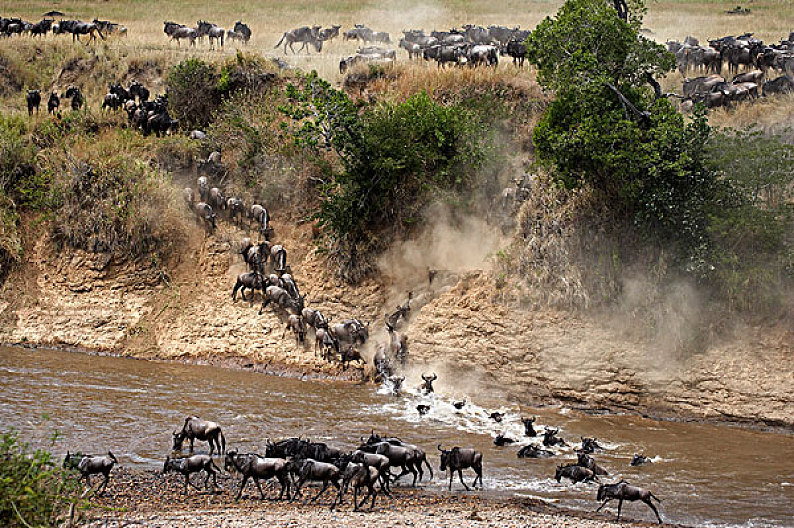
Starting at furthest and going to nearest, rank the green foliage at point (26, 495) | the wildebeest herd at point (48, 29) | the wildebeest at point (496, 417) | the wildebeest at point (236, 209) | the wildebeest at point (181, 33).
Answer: the wildebeest at point (181, 33), the wildebeest herd at point (48, 29), the wildebeest at point (236, 209), the wildebeest at point (496, 417), the green foliage at point (26, 495)

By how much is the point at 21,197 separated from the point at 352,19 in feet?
98.9

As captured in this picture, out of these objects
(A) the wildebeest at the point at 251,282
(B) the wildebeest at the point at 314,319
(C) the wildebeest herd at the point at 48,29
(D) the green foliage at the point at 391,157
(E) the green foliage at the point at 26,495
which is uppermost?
(C) the wildebeest herd at the point at 48,29

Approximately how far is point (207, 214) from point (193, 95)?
6.32 metres

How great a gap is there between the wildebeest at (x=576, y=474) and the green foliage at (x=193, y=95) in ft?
65.8

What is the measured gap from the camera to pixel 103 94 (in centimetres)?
3278

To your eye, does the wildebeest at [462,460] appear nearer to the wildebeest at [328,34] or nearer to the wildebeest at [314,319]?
the wildebeest at [314,319]

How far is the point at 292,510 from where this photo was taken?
12672 millimetres

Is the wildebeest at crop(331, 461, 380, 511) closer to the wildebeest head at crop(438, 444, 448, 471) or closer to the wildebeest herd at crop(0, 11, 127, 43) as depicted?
the wildebeest head at crop(438, 444, 448, 471)

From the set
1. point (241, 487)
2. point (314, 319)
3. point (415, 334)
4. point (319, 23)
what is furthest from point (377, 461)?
point (319, 23)

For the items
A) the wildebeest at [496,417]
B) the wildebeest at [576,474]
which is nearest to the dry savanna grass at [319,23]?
the wildebeest at [496,417]

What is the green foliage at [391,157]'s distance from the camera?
2364 cm

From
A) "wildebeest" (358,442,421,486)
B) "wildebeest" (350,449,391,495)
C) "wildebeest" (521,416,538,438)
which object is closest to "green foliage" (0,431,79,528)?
"wildebeest" (350,449,391,495)

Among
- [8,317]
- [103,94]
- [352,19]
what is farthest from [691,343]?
[352,19]

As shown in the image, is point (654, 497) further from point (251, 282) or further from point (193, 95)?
point (193, 95)
